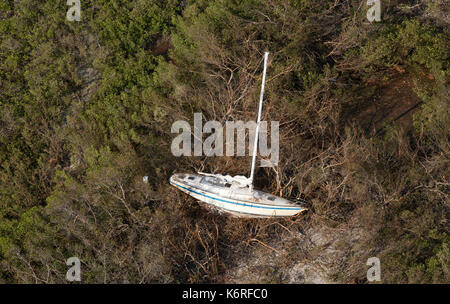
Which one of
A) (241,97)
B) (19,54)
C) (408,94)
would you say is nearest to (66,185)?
(241,97)

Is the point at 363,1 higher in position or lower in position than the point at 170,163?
higher

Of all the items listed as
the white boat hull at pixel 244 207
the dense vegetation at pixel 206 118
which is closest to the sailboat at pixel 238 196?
the white boat hull at pixel 244 207

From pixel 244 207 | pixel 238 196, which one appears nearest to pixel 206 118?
pixel 238 196

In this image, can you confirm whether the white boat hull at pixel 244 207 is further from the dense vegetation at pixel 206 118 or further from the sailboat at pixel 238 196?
the dense vegetation at pixel 206 118

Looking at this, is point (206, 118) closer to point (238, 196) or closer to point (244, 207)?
point (238, 196)

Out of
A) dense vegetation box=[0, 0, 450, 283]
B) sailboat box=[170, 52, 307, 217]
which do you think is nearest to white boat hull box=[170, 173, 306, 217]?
sailboat box=[170, 52, 307, 217]

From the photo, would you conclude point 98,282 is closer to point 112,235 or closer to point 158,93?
point 112,235

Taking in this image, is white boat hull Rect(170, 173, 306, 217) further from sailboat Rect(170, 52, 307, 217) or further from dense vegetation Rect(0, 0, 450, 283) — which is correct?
dense vegetation Rect(0, 0, 450, 283)
